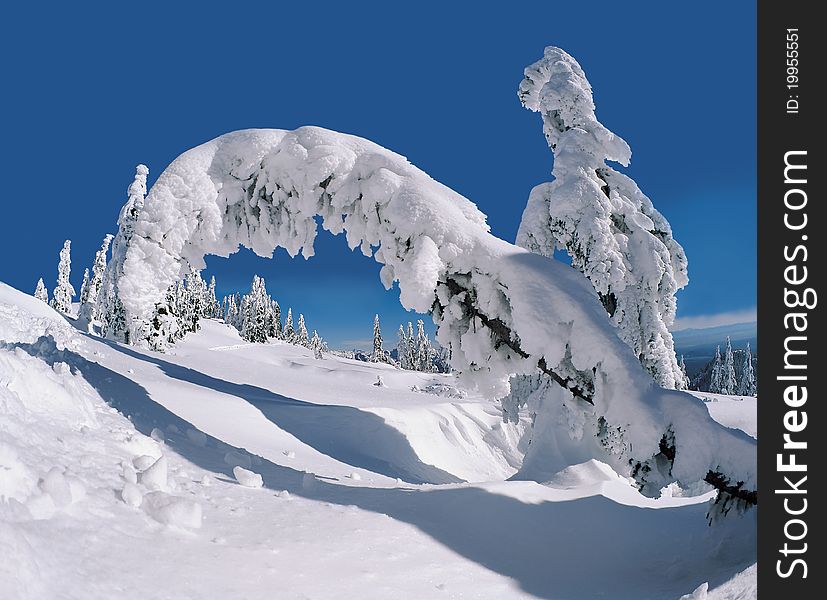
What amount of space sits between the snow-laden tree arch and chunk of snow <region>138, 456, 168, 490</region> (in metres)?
3.45

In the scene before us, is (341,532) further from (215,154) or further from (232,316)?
(232,316)

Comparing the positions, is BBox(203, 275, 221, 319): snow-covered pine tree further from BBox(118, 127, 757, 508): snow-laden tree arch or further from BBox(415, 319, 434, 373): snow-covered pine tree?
BBox(118, 127, 757, 508): snow-laden tree arch

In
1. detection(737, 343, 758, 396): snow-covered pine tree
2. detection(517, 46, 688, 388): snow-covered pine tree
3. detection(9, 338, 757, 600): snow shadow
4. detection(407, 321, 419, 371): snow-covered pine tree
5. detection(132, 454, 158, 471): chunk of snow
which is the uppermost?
detection(407, 321, 419, 371): snow-covered pine tree

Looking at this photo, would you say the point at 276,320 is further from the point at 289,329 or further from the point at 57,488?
the point at 57,488

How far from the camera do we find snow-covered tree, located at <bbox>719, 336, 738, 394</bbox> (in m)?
62.9

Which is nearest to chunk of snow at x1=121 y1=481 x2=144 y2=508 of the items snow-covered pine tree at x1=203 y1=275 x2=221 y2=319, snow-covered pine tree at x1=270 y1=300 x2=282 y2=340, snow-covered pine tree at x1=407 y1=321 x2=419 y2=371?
snow-covered pine tree at x1=270 y1=300 x2=282 y2=340

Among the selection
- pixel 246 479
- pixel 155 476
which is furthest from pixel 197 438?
pixel 155 476

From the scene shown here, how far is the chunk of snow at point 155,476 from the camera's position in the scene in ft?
14.1

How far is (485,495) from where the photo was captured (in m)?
5.69

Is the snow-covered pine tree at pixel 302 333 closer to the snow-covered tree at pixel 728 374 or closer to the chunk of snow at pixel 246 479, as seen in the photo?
the snow-covered tree at pixel 728 374

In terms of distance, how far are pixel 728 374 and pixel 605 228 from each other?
64.3 meters
